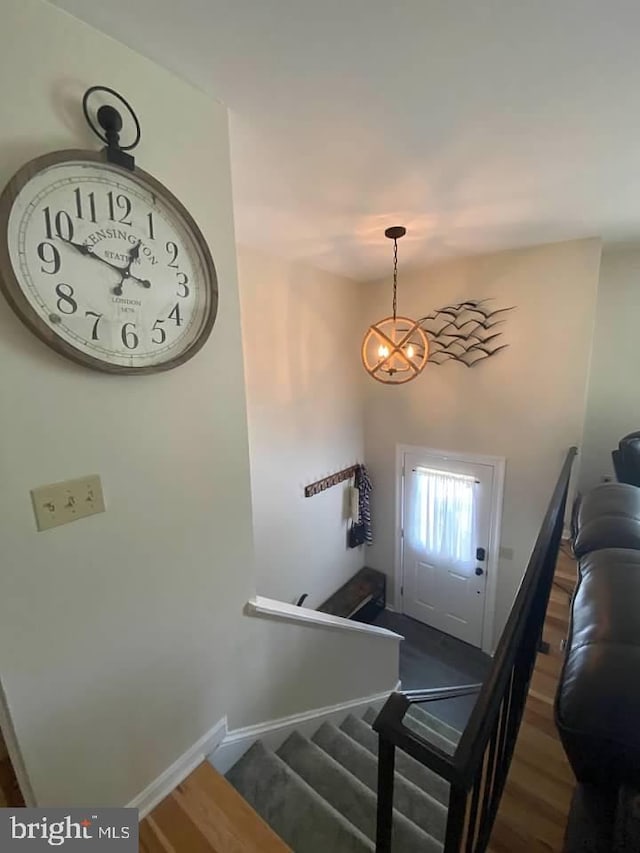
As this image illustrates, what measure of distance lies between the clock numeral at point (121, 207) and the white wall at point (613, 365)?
12.0ft

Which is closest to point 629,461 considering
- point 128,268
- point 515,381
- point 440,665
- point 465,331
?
point 515,381

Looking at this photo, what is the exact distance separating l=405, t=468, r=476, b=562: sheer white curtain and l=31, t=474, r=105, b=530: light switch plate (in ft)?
11.2

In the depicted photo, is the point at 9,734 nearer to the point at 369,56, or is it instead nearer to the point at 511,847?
the point at 511,847

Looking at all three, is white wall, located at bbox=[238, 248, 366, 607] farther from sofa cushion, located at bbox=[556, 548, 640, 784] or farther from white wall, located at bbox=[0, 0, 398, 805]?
sofa cushion, located at bbox=[556, 548, 640, 784]

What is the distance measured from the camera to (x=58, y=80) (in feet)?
2.98

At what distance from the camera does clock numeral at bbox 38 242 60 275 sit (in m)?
0.89

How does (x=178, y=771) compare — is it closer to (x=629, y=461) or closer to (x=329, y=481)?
(x=329, y=481)

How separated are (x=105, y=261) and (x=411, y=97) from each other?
116 centimetres

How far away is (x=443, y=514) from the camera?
13.0ft

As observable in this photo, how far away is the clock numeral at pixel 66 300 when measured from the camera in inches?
36.5

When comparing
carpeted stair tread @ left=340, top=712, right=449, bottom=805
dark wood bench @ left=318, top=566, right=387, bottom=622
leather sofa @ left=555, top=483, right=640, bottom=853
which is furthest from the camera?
dark wood bench @ left=318, top=566, right=387, bottom=622

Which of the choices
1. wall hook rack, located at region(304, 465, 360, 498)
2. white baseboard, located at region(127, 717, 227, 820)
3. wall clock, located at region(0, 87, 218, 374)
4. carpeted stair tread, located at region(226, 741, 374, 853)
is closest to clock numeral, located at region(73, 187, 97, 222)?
wall clock, located at region(0, 87, 218, 374)

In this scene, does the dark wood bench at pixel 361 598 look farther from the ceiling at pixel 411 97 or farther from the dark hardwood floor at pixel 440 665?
the ceiling at pixel 411 97

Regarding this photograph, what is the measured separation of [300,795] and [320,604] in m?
2.52
